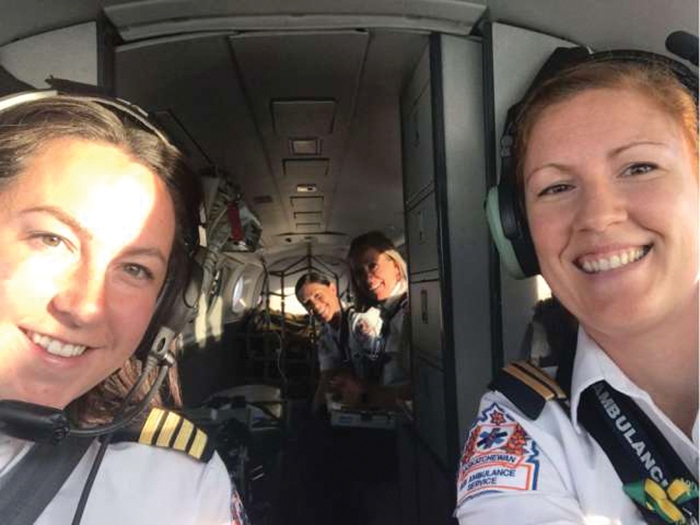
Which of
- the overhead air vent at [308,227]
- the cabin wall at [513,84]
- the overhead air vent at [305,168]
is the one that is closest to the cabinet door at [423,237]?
the cabin wall at [513,84]

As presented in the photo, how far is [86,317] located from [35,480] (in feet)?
1.13

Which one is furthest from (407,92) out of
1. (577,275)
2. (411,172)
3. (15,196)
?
(15,196)

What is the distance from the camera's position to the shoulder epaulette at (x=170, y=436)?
122cm

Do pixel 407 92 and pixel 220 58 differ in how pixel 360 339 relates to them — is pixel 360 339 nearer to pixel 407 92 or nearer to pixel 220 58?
pixel 407 92

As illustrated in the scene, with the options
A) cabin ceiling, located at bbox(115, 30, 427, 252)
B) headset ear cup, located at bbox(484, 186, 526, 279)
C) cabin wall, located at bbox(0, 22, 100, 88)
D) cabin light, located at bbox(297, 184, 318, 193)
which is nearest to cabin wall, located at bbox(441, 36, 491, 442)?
cabin ceiling, located at bbox(115, 30, 427, 252)

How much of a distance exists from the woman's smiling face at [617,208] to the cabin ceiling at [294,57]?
2.33ft

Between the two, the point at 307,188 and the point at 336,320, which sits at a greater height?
the point at 307,188

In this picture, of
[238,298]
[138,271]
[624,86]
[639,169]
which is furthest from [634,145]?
[238,298]

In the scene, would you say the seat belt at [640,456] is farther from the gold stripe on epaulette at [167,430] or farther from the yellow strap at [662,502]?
the gold stripe on epaulette at [167,430]

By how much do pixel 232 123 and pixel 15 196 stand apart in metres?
1.96

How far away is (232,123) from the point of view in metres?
2.95

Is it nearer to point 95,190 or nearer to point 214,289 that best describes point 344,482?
point 214,289

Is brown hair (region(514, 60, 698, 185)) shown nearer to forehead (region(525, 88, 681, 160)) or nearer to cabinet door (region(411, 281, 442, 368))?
forehead (region(525, 88, 681, 160))

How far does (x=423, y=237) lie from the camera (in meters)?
2.38
